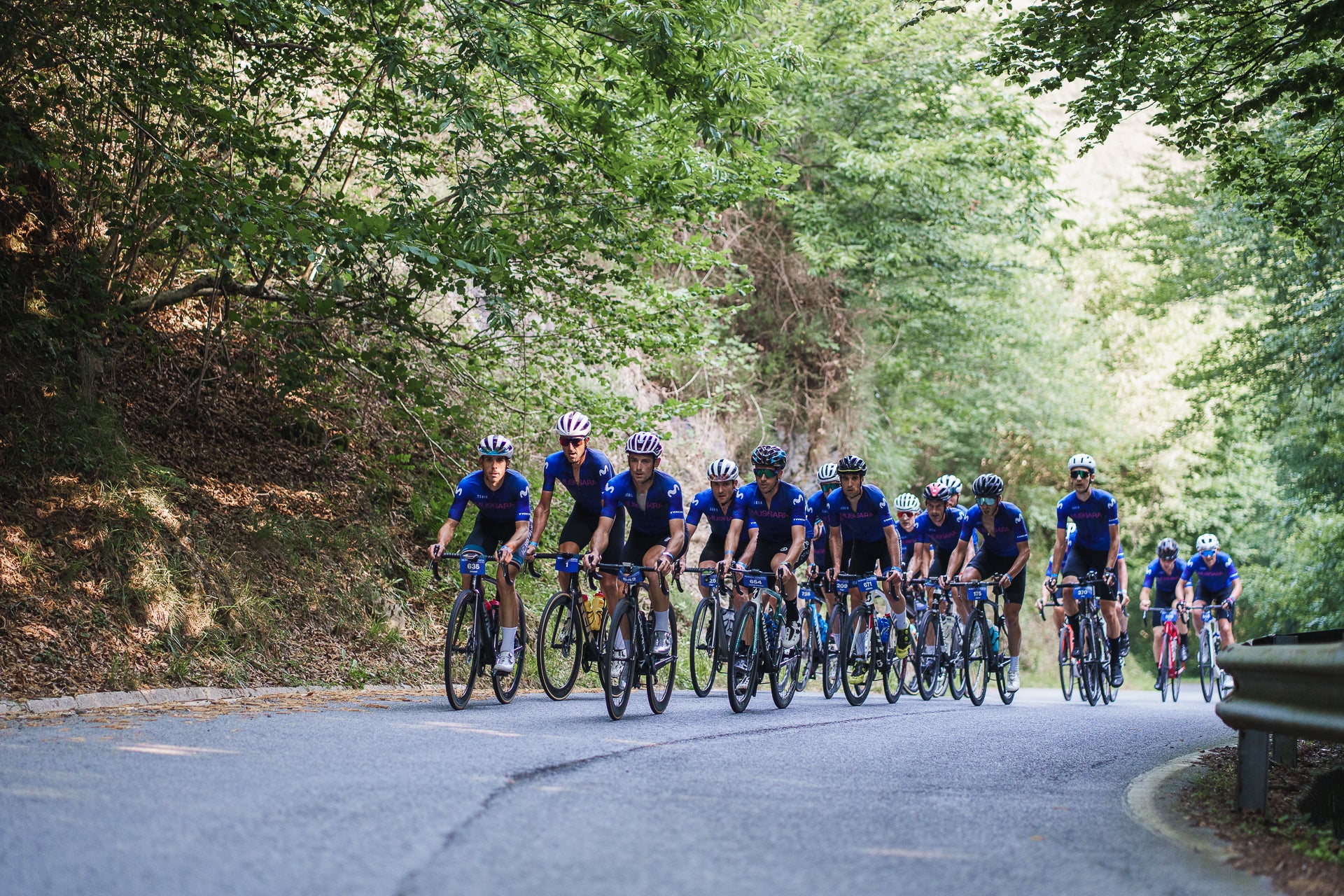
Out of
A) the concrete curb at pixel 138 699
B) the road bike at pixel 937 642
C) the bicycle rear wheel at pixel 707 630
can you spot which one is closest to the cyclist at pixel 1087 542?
the road bike at pixel 937 642

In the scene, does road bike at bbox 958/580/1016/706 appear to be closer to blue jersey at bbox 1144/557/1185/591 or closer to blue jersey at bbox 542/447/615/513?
blue jersey at bbox 542/447/615/513

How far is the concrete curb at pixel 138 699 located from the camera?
9469 millimetres

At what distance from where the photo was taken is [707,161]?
14.9 meters

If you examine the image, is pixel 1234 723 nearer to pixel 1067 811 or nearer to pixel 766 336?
pixel 1067 811

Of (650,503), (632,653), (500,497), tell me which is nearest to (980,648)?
(650,503)

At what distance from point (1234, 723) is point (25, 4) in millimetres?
11347

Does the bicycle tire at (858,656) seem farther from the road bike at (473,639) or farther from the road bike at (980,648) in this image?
the road bike at (473,639)

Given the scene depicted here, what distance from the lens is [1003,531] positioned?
51.6 ft

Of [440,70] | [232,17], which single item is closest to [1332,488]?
[440,70]

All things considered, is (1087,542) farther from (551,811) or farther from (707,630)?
(551,811)

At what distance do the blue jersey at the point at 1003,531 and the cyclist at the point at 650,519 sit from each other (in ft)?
15.5

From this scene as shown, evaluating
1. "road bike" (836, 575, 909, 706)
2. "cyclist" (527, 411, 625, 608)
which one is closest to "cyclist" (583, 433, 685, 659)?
"cyclist" (527, 411, 625, 608)

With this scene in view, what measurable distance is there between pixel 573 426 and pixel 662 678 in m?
2.33

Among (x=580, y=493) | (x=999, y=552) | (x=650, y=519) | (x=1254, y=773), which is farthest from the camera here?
(x=999, y=552)
